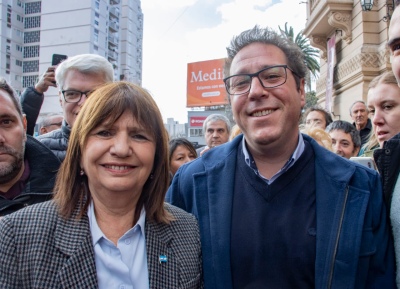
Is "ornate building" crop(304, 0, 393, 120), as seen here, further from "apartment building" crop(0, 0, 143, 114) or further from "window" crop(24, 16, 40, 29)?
"window" crop(24, 16, 40, 29)

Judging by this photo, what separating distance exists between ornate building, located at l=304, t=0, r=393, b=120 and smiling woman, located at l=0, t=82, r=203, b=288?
8.77 m

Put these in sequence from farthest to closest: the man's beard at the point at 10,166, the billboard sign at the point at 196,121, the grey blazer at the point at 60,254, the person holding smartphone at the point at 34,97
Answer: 1. the billboard sign at the point at 196,121
2. the person holding smartphone at the point at 34,97
3. the man's beard at the point at 10,166
4. the grey blazer at the point at 60,254

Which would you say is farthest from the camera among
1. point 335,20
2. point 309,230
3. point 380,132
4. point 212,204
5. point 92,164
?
point 335,20

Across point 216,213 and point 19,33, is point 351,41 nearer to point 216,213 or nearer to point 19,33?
point 216,213

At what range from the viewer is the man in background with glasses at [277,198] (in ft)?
6.29

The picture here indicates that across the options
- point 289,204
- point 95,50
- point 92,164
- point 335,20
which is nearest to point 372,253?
point 289,204

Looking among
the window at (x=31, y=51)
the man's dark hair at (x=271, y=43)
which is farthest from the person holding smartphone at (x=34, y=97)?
the window at (x=31, y=51)

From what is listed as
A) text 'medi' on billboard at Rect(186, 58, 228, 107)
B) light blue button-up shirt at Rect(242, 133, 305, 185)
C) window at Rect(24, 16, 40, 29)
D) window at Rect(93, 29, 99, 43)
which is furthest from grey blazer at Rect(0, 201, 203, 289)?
window at Rect(24, 16, 40, 29)

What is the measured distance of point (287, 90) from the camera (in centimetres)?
224

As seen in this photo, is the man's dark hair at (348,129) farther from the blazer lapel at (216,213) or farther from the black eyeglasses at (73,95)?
the black eyeglasses at (73,95)

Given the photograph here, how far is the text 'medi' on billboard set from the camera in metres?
41.9

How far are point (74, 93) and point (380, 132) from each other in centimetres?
261

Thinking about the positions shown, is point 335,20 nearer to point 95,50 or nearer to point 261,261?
point 261,261

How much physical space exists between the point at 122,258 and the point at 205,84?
41253mm
